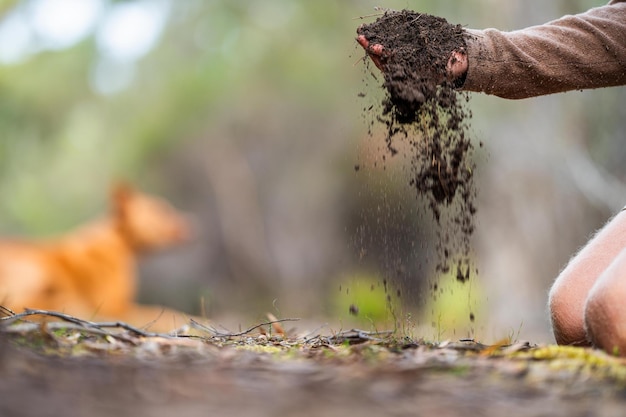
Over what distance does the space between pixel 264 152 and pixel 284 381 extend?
12.8 metres

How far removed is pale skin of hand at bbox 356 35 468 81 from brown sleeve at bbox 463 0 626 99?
0.12ft

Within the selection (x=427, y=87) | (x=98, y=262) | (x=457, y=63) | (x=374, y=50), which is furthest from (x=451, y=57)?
(x=98, y=262)

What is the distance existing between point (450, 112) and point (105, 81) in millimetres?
11860

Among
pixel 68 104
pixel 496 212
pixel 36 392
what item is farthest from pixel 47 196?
pixel 36 392

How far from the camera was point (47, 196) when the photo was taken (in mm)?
15352

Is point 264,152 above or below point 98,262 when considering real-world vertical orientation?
above

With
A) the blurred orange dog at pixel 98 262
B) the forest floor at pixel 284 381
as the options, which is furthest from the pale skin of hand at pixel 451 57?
the blurred orange dog at pixel 98 262

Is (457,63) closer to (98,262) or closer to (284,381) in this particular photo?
(284,381)

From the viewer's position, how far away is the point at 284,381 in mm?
2014

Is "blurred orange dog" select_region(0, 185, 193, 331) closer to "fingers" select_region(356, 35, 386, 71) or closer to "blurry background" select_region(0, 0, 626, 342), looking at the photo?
"blurry background" select_region(0, 0, 626, 342)

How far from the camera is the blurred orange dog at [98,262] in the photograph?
9.01 m

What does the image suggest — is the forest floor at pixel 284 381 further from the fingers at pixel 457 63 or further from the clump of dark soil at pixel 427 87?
the fingers at pixel 457 63

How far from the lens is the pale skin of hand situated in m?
3.49

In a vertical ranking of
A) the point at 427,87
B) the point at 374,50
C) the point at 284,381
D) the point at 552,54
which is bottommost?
the point at 284,381
